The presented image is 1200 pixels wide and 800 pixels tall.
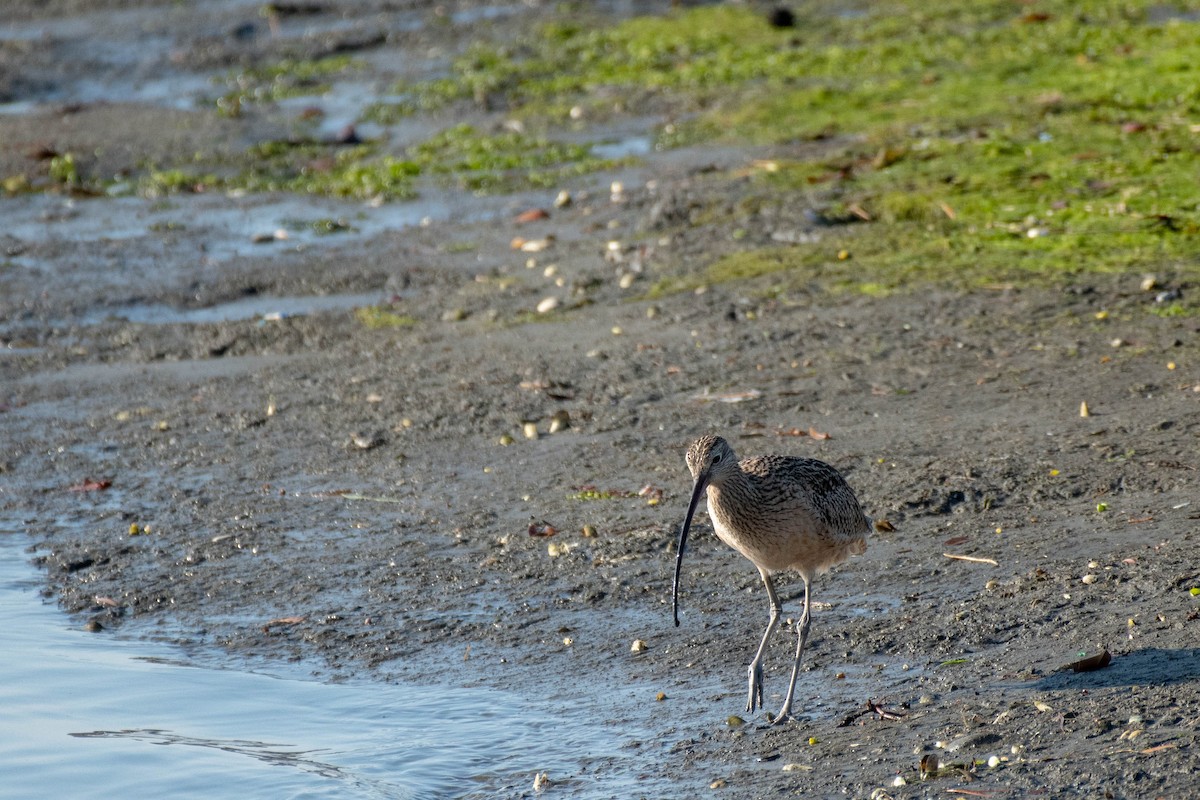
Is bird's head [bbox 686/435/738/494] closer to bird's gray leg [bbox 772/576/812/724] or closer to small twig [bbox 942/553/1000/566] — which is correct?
bird's gray leg [bbox 772/576/812/724]

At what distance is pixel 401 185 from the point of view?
1403 cm

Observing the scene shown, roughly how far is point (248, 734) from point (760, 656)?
1946mm

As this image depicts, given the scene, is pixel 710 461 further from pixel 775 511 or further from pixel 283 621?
pixel 283 621

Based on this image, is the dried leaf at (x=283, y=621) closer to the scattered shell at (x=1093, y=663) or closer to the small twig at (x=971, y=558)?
A: the small twig at (x=971, y=558)

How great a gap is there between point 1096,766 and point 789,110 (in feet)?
35.1

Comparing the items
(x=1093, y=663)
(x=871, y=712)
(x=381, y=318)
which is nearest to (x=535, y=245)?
(x=381, y=318)

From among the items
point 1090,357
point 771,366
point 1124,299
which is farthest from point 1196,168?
point 771,366

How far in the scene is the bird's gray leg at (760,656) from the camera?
18.0 feet

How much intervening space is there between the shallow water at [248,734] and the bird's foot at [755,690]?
512 millimetres

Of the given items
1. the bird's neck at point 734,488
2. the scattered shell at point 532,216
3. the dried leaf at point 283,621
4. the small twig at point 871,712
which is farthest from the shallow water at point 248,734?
the scattered shell at point 532,216

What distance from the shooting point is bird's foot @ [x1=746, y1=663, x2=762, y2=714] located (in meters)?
5.48

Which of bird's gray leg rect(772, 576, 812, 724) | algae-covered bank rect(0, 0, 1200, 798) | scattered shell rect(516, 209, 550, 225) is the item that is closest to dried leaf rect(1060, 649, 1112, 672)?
algae-covered bank rect(0, 0, 1200, 798)

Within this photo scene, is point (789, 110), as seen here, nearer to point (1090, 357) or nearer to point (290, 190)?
point (290, 190)

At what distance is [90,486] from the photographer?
819cm
